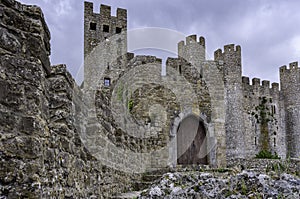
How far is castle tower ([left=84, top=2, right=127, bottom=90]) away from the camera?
2352 cm

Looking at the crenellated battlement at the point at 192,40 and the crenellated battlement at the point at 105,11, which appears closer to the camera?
the crenellated battlement at the point at 105,11

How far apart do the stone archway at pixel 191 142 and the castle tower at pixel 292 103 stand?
23995mm

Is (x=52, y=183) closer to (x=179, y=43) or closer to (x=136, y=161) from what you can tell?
Result: (x=136, y=161)

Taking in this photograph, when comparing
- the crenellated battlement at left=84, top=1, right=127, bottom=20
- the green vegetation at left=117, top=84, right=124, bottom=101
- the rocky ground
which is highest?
the crenellated battlement at left=84, top=1, right=127, bottom=20

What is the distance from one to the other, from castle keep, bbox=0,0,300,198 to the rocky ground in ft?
3.18

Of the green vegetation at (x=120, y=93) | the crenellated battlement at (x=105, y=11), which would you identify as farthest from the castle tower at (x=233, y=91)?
the green vegetation at (x=120, y=93)

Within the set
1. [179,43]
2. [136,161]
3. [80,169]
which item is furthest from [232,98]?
[80,169]

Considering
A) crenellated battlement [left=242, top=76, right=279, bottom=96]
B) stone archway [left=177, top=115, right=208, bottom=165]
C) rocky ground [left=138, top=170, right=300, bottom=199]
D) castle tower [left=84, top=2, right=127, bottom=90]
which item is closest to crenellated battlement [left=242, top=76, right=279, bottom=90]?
crenellated battlement [left=242, top=76, right=279, bottom=96]

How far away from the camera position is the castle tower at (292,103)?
34475 mm

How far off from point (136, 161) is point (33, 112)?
251 inches

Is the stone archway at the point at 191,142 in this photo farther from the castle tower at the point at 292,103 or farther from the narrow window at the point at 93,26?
Result: the castle tower at the point at 292,103

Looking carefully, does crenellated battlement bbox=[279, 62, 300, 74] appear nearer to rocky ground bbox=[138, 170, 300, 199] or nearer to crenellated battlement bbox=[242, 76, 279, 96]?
crenellated battlement bbox=[242, 76, 279, 96]

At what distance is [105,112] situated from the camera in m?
5.73

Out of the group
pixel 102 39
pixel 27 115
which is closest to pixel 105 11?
Answer: pixel 102 39
